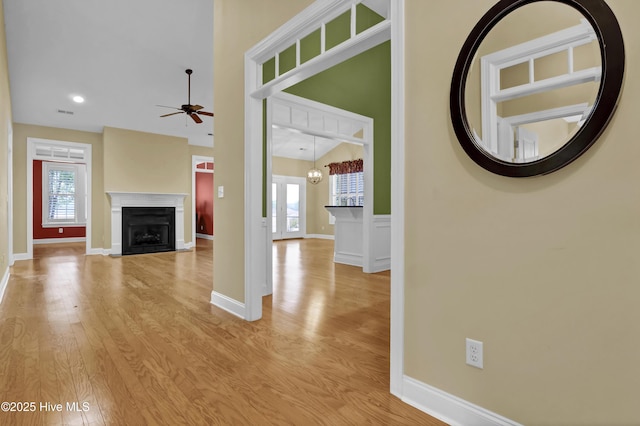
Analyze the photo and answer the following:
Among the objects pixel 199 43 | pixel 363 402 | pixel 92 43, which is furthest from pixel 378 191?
pixel 92 43

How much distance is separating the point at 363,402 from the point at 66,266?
617cm

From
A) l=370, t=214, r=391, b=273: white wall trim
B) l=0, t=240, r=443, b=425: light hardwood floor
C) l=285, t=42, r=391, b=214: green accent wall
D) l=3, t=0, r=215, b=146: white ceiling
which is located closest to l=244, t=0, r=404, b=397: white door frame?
l=0, t=240, r=443, b=425: light hardwood floor

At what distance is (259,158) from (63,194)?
33.0ft

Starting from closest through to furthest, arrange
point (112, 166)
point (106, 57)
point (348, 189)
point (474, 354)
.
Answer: point (474, 354) → point (106, 57) → point (112, 166) → point (348, 189)

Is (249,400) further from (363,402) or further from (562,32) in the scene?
(562,32)

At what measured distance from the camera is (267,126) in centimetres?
374

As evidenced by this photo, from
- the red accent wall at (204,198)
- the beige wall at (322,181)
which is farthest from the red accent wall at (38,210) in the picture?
the beige wall at (322,181)

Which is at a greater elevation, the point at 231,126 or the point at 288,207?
the point at 231,126

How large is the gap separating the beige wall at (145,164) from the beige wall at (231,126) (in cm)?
526

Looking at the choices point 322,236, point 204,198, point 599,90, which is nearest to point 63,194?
point 204,198

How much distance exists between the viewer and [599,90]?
1.12m

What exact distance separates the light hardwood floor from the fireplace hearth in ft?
10.6

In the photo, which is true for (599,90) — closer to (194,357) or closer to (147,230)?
(194,357)

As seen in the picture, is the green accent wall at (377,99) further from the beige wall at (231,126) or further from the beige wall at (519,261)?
the beige wall at (519,261)
